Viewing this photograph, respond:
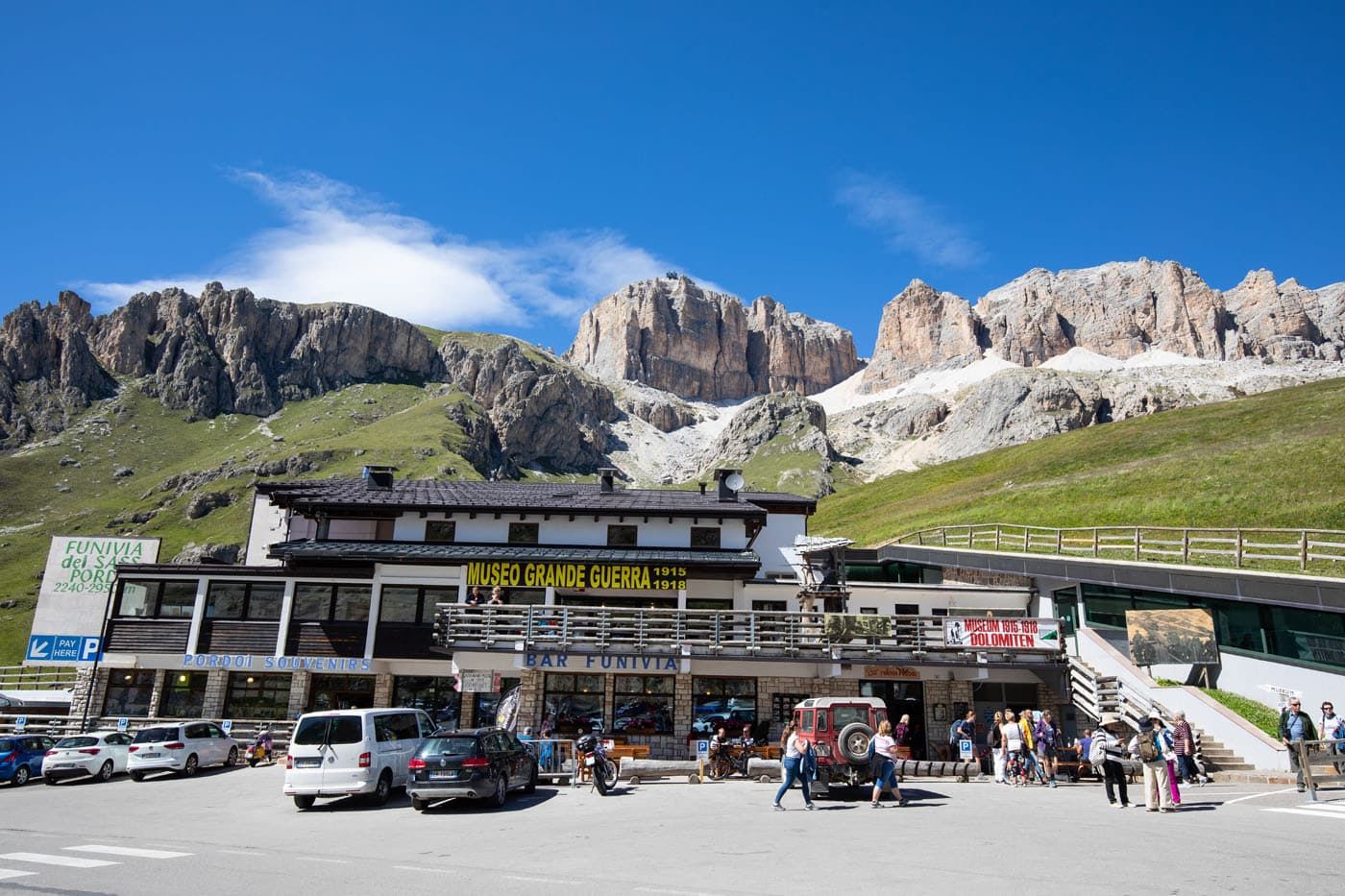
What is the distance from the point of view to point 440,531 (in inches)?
1361

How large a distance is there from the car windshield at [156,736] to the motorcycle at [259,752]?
122 inches

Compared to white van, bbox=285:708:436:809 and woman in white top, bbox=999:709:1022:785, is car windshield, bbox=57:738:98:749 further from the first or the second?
woman in white top, bbox=999:709:1022:785

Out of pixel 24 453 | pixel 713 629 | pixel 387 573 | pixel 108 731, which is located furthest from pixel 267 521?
pixel 24 453

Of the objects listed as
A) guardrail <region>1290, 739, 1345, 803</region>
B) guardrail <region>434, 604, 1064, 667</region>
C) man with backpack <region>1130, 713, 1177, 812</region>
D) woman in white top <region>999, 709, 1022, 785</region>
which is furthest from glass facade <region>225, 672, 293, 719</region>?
guardrail <region>1290, 739, 1345, 803</region>

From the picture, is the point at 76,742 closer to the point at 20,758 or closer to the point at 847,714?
the point at 20,758

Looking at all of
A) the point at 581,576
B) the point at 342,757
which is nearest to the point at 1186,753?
the point at 581,576

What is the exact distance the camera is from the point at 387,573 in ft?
108

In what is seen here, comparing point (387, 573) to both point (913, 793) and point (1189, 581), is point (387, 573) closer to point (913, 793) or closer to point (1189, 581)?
point (913, 793)

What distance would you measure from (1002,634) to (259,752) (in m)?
24.9

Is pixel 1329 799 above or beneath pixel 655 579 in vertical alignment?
beneath

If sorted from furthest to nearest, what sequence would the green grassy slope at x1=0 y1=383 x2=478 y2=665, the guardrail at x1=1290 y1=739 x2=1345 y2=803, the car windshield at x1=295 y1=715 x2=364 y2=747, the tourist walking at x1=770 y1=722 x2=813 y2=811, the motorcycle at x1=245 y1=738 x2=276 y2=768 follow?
the green grassy slope at x1=0 y1=383 x2=478 y2=665
the motorcycle at x1=245 y1=738 x2=276 y2=768
the car windshield at x1=295 y1=715 x2=364 y2=747
the tourist walking at x1=770 y1=722 x2=813 y2=811
the guardrail at x1=1290 y1=739 x2=1345 y2=803

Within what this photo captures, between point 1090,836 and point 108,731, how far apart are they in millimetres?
28262

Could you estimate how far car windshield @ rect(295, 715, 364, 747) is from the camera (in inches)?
754

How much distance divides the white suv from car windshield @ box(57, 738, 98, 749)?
3.80 ft
